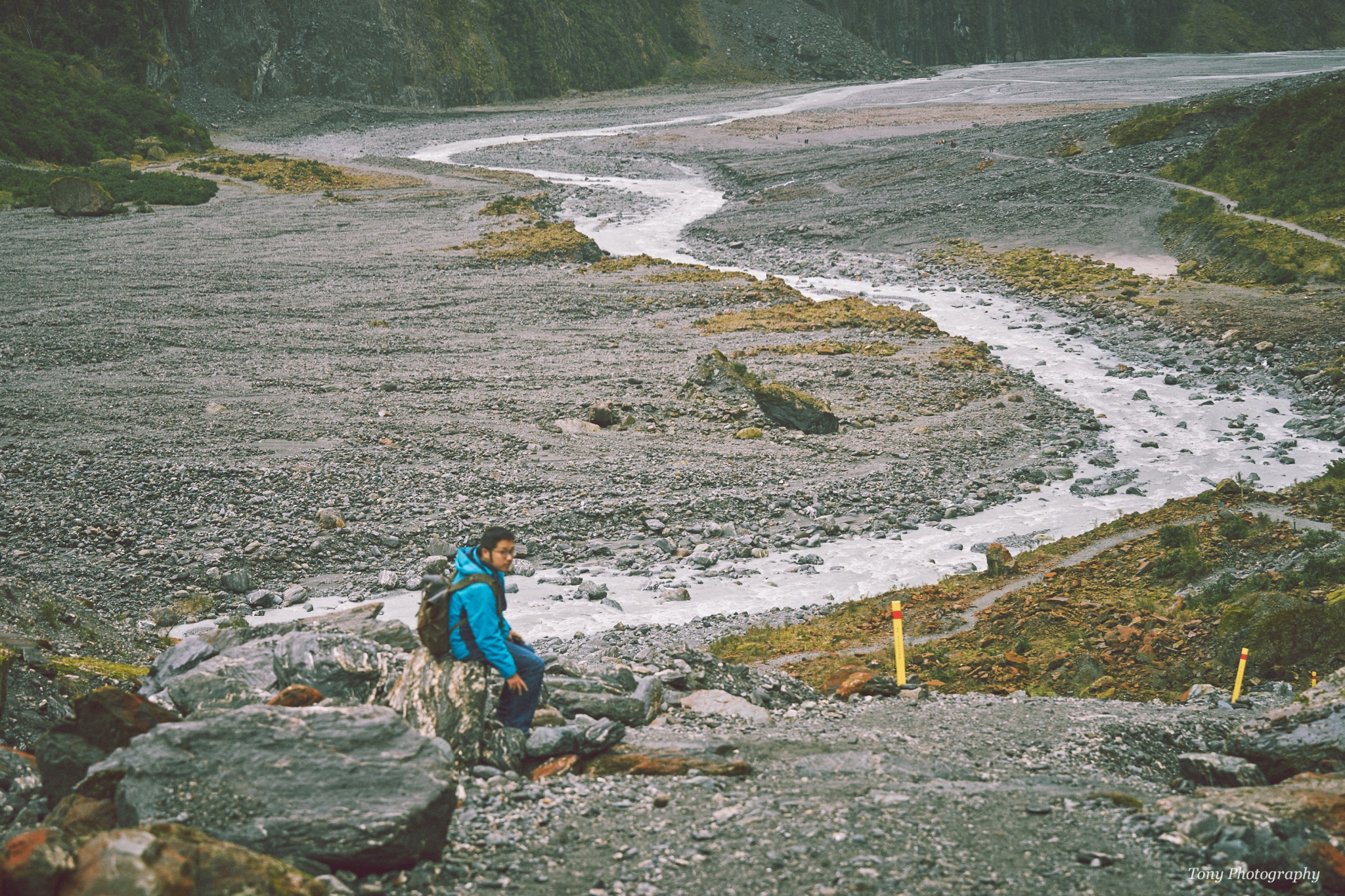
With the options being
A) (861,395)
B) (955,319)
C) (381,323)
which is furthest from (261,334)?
(955,319)

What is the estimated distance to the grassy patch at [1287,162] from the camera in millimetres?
35875

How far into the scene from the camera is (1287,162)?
39.5 metres

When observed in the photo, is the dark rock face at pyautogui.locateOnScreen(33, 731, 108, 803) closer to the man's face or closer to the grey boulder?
the man's face

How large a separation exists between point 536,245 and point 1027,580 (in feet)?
Answer: 94.6

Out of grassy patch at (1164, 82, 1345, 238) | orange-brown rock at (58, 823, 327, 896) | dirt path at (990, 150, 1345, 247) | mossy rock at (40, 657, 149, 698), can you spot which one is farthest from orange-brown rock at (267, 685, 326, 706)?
grassy patch at (1164, 82, 1345, 238)

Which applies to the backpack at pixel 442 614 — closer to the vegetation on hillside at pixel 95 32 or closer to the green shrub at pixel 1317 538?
the green shrub at pixel 1317 538

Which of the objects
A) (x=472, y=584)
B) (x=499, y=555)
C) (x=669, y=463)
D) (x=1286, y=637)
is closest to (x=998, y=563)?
(x=1286, y=637)

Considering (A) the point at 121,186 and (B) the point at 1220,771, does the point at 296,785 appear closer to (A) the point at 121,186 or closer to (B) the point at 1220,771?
(B) the point at 1220,771

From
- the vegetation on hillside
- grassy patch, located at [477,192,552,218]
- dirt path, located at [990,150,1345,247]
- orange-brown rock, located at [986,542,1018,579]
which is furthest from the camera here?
the vegetation on hillside

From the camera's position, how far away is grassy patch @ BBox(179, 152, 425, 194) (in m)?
55.3

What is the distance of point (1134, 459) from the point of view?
20.5m

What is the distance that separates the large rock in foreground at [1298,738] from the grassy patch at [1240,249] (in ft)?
95.1

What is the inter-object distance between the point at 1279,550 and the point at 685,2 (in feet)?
378

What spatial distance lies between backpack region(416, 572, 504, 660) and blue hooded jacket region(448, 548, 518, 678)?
0.02m
